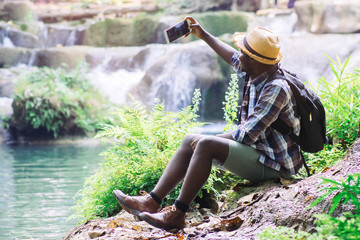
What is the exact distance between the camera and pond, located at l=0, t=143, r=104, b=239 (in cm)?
579

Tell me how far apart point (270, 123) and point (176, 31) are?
4.08 ft

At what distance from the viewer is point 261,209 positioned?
3.56 meters

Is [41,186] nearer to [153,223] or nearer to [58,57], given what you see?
[153,223]

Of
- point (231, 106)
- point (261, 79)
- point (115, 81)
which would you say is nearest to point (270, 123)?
point (261, 79)

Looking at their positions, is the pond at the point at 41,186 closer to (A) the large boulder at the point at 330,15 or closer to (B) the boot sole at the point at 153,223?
(B) the boot sole at the point at 153,223

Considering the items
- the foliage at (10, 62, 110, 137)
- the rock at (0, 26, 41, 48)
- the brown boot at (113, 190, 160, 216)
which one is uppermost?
the brown boot at (113, 190, 160, 216)

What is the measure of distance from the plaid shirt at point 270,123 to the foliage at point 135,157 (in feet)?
3.08

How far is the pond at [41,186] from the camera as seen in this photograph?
579 cm

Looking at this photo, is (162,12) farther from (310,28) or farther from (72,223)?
(72,223)

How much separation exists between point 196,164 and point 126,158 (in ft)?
4.70

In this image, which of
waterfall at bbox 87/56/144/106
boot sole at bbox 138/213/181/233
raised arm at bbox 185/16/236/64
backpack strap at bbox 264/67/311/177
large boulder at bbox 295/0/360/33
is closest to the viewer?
boot sole at bbox 138/213/181/233

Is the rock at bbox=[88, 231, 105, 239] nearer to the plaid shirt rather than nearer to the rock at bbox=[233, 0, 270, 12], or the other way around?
the plaid shirt

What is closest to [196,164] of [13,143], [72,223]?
[72,223]

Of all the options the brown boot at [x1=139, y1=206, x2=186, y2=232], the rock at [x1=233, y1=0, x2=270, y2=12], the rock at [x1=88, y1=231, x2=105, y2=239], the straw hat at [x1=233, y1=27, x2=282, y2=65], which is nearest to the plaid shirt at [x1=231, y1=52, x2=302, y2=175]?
the straw hat at [x1=233, y1=27, x2=282, y2=65]
